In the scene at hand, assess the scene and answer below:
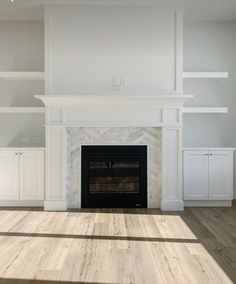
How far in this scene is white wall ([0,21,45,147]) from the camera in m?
6.76

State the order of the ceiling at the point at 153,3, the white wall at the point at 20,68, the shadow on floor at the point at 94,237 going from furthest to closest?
the white wall at the point at 20,68
the ceiling at the point at 153,3
the shadow on floor at the point at 94,237

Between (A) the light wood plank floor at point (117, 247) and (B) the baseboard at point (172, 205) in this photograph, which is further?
(B) the baseboard at point (172, 205)

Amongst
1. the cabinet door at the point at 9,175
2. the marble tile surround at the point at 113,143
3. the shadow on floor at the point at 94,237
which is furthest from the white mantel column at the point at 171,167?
the cabinet door at the point at 9,175

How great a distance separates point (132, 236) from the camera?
4.55 metres

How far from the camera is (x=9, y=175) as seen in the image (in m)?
6.23

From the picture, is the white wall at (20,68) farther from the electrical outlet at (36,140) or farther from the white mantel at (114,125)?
the white mantel at (114,125)

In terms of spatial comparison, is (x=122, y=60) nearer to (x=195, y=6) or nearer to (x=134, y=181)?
(x=195, y=6)

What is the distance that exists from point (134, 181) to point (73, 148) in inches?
41.3

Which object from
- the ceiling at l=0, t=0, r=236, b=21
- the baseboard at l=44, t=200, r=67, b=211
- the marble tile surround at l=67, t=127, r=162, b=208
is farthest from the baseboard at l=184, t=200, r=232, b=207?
the ceiling at l=0, t=0, r=236, b=21

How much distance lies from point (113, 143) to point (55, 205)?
49.2 inches

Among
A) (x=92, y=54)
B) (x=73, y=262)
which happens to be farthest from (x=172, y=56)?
(x=73, y=262)

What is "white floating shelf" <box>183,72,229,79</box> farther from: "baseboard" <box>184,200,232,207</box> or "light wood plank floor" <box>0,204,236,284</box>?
"light wood plank floor" <box>0,204,236,284</box>

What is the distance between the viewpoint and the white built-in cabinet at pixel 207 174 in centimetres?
620

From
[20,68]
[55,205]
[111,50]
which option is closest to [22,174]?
[55,205]
